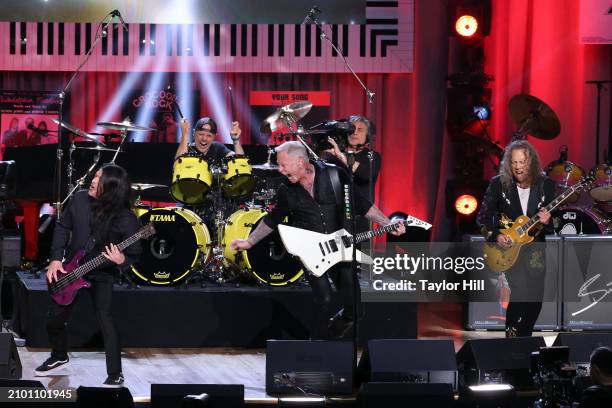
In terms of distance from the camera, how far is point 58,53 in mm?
12562

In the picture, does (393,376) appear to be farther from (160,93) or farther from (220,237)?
(160,93)

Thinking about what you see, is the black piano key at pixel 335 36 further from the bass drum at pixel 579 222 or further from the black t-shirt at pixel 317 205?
the black t-shirt at pixel 317 205

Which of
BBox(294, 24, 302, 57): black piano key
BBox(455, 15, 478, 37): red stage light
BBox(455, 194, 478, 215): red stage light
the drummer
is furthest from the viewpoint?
BBox(294, 24, 302, 57): black piano key

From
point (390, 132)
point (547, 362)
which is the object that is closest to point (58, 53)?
point (390, 132)

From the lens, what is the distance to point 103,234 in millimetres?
7711

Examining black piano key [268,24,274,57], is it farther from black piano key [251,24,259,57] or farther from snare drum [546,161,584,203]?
snare drum [546,161,584,203]

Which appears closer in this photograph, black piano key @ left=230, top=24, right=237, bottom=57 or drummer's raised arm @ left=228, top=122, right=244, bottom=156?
drummer's raised arm @ left=228, top=122, right=244, bottom=156

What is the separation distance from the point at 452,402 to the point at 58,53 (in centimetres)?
811

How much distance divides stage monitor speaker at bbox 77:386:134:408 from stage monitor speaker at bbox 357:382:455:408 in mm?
1327

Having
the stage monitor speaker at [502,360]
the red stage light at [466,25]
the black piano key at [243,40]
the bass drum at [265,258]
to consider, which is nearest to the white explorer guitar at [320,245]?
the stage monitor speaker at [502,360]

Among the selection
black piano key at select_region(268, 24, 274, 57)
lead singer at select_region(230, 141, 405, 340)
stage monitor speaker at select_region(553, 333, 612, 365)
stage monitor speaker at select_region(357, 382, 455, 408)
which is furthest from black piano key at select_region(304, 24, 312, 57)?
stage monitor speaker at select_region(357, 382, 455, 408)

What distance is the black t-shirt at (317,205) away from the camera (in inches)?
298

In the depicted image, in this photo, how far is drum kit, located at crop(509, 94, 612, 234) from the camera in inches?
428

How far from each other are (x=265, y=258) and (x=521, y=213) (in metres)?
2.53
